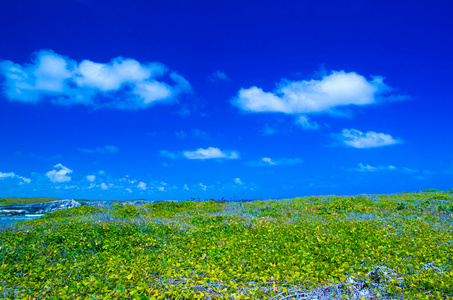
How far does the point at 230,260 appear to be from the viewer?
901cm

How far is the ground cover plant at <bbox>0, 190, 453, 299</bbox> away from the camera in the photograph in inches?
270

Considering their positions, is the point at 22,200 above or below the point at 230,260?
above

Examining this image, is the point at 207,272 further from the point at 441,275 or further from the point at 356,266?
the point at 441,275

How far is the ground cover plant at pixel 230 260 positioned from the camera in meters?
6.85

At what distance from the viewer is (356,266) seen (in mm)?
8234

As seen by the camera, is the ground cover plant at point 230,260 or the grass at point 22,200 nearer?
the ground cover plant at point 230,260

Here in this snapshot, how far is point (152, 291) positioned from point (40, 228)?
1055cm

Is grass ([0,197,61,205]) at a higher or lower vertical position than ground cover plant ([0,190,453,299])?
higher

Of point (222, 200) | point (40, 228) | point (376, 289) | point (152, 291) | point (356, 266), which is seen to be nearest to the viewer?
point (152, 291)

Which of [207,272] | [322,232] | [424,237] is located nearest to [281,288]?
[207,272]

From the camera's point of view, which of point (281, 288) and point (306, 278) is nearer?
point (281, 288)

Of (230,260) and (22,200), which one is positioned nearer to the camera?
(230,260)

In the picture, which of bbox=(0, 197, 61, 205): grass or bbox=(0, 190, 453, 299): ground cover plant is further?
bbox=(0, 197, 61, 205): grass

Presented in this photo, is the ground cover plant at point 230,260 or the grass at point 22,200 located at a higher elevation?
the grass at point 22,200
